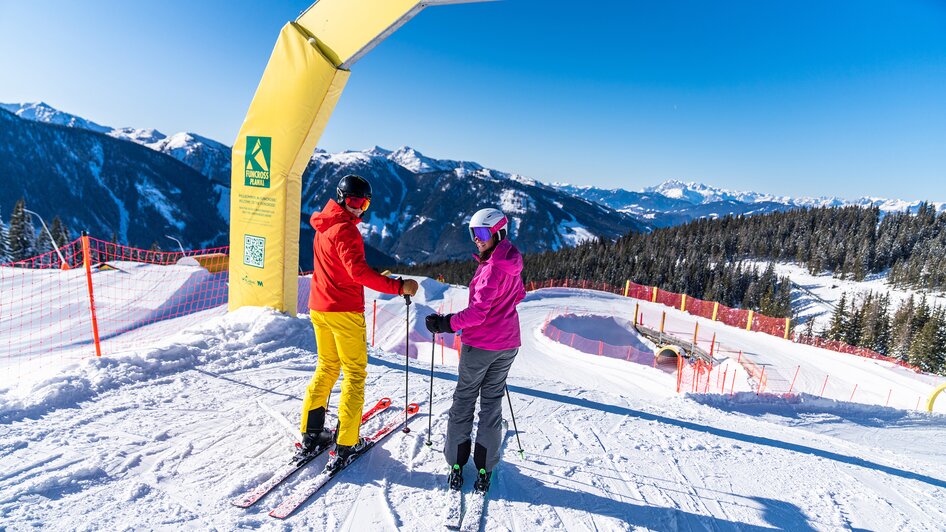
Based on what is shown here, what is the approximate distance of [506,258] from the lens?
313 cm

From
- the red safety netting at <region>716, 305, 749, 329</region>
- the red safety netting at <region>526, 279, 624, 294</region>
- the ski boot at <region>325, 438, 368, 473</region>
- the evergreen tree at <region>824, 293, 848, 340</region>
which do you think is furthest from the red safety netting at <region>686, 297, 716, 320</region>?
the ski boot at <region>325, 438, 368, 473</region>

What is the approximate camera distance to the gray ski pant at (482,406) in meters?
3.34

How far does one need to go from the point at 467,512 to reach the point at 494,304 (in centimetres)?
158

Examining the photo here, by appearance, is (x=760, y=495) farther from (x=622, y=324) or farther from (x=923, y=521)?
(x=622, y=324)

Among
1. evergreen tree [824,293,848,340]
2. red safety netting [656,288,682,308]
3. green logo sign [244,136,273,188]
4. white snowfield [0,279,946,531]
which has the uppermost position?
green logo sign [244,136,273,188]

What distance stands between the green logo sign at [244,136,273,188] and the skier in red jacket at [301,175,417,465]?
4.85 metres

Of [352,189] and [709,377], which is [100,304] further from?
[709,377]

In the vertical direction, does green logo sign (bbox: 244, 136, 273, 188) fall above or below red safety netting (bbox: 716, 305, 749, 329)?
above

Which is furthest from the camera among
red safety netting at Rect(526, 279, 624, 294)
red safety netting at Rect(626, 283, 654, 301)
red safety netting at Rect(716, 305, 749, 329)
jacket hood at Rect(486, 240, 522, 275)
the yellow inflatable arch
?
red safety netting at Rect(526, 279, 624, 294)

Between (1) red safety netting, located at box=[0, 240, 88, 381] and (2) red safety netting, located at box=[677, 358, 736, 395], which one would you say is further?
(2) red safety netting, located at box=[677, 358, 736, 395]

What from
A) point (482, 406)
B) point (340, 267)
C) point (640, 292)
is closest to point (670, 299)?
point (640, 292)

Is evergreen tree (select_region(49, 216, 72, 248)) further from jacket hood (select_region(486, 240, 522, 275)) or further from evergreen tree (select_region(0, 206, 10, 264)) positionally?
jacket hood (select_region(486, 240, 522, 275))

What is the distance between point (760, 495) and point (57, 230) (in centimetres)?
6135

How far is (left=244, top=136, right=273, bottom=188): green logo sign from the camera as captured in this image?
24.6 ft
